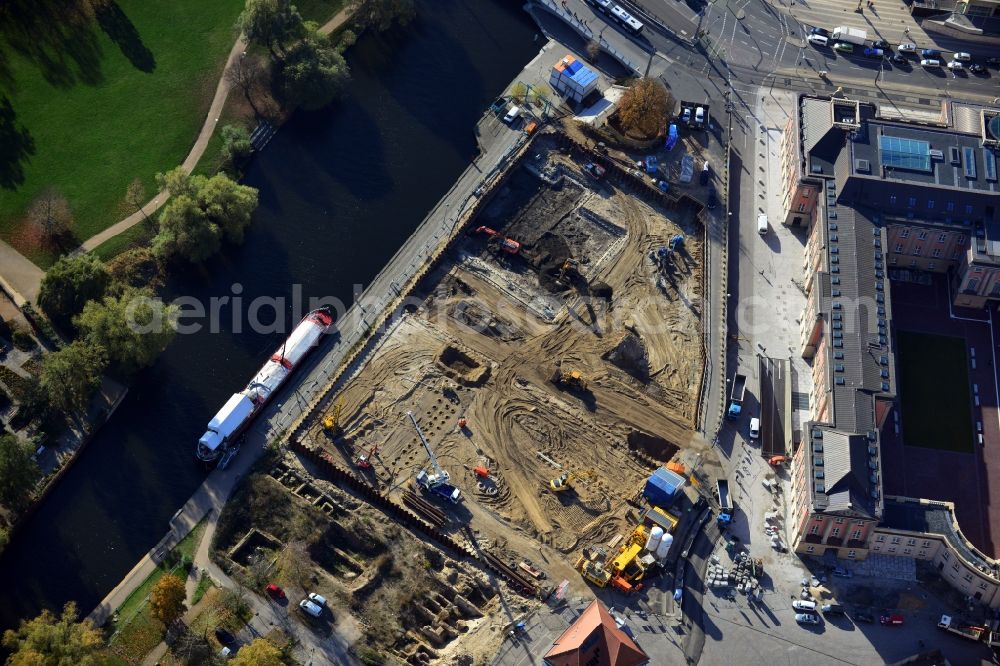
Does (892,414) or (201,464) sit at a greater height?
(892,414)

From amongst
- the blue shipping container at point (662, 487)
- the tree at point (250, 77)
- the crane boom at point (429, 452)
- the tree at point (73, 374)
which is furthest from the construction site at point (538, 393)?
the tree at point (250, 77)

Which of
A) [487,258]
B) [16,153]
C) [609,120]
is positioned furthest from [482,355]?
[16,153]

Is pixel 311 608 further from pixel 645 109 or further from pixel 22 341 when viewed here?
pixel 645 109

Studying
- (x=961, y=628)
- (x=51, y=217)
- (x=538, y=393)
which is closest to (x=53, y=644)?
(x=51, y=217)

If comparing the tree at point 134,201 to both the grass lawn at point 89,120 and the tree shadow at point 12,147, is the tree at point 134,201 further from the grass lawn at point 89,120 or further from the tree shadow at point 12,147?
the tree shadow at point 12,147

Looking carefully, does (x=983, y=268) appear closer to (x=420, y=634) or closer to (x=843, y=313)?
(x=843, y=313)

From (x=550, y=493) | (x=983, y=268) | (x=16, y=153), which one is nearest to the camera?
(x=550, y=493)
